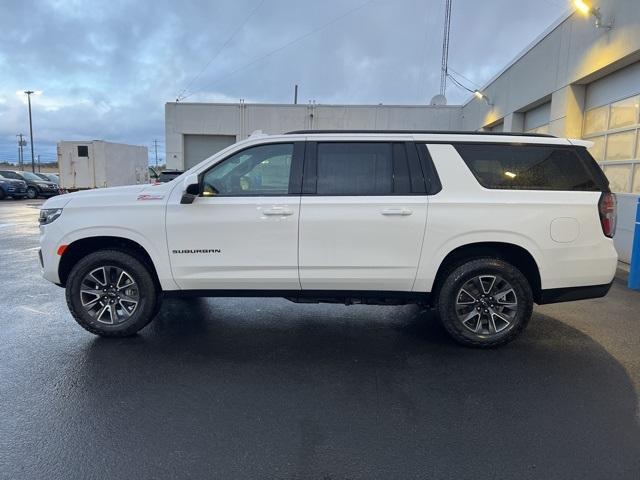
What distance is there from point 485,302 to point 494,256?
0.45 metres

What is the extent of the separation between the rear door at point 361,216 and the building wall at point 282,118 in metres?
19.3

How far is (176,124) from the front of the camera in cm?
2380

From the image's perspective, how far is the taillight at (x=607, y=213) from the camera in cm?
411

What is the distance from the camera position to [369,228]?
4.11m

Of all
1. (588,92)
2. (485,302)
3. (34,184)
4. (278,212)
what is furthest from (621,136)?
(34,184)

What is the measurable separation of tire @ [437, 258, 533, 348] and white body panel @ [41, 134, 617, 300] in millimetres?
210

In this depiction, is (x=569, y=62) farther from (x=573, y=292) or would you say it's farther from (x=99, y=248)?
(x=99, y=248)

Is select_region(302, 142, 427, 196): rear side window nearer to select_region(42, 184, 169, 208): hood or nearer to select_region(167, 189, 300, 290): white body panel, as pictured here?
select_region(167, 189, 300, 290): white body panel

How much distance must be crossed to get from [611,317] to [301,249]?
384 centimetres

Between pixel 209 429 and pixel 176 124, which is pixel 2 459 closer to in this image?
pixel 209 429

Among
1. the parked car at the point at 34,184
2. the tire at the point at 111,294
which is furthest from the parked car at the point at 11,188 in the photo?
the tire at the point at 111,294

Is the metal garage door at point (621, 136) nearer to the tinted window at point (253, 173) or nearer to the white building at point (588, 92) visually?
the white building at point (588, 92)

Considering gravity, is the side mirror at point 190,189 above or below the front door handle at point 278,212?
above

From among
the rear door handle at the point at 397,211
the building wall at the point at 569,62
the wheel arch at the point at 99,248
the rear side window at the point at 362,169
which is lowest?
the wheel arch at the point at 99,248
